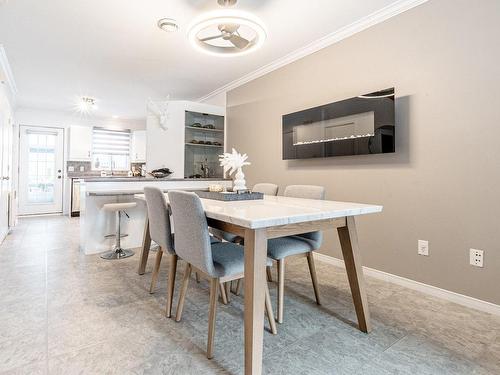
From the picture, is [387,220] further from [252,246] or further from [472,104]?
[252,246]

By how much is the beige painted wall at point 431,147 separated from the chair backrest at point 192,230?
72.8 inches

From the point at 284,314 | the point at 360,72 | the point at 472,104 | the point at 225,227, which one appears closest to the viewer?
the point at 225,227

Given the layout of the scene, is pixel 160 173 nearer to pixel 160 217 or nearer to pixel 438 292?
pixel 160 217

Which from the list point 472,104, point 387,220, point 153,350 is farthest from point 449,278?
point 153,350

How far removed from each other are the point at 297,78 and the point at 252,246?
9.11ft

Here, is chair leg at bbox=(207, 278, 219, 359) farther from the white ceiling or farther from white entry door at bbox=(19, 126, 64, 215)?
white entry door at bbox=(19, 126, 64, 215)

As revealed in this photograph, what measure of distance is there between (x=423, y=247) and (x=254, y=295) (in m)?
1.79

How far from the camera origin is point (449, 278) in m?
2.23

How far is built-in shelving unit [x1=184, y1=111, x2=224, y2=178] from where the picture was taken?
481 centimetres

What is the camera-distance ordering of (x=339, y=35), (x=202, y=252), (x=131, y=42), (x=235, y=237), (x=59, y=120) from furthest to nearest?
(x=59, y=120) → (x=131, y=42) → (x=339, y=35) → (x=235, y=237) → (x=202, y=252)

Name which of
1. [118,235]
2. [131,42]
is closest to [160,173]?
[118,235]

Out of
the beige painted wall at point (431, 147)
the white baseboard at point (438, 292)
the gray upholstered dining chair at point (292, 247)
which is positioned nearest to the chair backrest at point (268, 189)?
the gray upholstered dining chair at point (292, 247)

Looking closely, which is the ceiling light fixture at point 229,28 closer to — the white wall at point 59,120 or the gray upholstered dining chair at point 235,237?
the gray upholstered dining chair at point 235,237

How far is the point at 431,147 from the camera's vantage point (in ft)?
7.57
